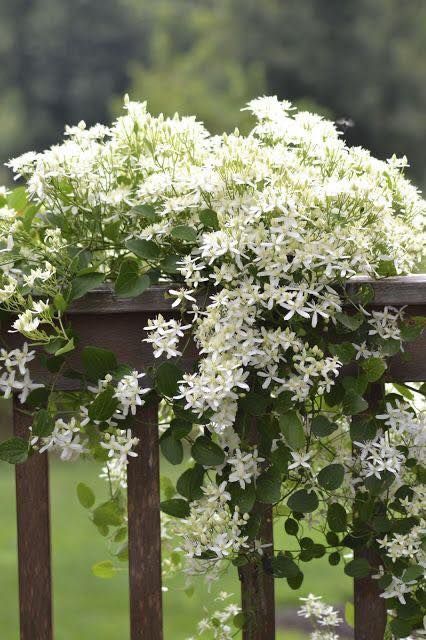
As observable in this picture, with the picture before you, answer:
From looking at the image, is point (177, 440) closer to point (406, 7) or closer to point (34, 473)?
point (34, 473)

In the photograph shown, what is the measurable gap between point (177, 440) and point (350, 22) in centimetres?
1743

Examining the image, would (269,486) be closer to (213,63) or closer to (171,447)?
(171,447)

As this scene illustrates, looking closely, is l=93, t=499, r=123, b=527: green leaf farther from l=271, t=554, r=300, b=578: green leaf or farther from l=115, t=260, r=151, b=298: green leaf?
l=115, t=260, r=151, b=298: green leaf

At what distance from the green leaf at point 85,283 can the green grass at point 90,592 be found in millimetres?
2413

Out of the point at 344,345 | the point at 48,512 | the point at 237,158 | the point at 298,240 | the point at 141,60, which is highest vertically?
the point at 141,60

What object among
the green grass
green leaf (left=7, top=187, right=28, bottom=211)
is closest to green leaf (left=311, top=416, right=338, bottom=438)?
green leaf (left=7, top=187, right=28, bottom=211)

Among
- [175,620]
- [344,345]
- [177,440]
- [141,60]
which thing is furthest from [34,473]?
[141,60]

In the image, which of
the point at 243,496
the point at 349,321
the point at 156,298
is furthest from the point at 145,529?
the point at 349,321

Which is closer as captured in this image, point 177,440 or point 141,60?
point 177,440

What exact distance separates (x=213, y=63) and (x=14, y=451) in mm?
17866

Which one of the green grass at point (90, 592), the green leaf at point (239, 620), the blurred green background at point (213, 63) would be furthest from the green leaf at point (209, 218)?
the blurred green background at point (213, 63)

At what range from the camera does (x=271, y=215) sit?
150 centimetres

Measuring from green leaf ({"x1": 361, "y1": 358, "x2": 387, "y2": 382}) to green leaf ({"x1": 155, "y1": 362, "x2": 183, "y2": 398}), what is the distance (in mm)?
311

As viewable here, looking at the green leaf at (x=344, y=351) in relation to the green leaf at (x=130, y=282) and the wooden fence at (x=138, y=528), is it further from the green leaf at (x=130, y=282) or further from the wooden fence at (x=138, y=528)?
the green leaf at (x=130, y=282)
